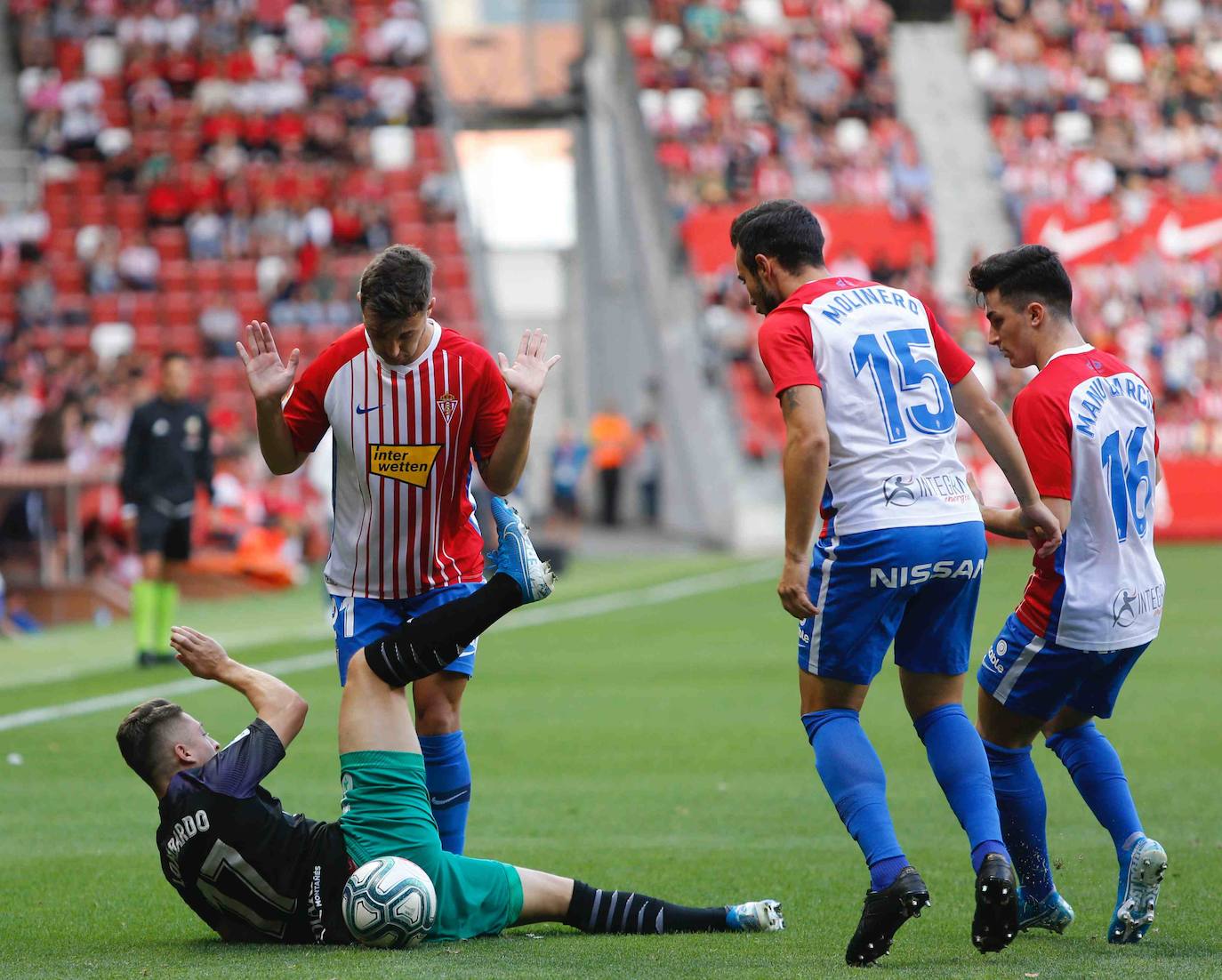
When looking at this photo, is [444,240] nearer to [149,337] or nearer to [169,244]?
[169,244]

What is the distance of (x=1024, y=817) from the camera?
5.50 metres

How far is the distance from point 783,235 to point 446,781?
211 cm

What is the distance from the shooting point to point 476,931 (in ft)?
17.4

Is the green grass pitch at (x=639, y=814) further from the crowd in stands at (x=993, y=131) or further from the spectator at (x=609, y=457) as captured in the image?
the spectator at (x=609, y=457)

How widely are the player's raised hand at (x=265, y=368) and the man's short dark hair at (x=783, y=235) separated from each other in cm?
141

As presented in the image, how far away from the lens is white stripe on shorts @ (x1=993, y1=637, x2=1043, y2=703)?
17.5 feet

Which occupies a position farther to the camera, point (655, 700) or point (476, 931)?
point (655, 700)

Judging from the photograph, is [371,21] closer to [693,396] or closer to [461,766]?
[693,396]

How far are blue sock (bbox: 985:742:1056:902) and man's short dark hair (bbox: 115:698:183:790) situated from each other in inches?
96.3

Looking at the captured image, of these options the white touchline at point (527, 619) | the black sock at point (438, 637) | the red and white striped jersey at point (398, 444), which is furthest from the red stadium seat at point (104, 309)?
the black sock at point (438, 637)

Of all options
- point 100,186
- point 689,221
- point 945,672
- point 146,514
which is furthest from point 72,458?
point 945,672

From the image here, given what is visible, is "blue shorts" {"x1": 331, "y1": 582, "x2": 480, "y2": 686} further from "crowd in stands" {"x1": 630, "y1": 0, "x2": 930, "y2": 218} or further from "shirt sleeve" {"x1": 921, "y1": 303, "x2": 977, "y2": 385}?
"crowd in stands" {"x1": 630, "y1": 0, "x2": 930, "y2": 218}

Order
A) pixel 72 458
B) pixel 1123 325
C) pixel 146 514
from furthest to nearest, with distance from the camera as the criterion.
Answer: pixel 1123 325 → pixel 72 458 → pixel 146 514

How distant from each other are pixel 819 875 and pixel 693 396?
22309mm
